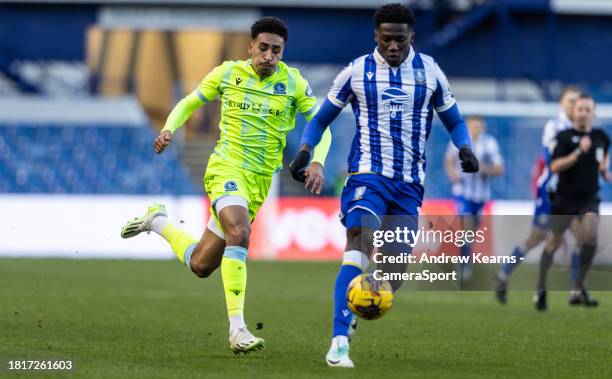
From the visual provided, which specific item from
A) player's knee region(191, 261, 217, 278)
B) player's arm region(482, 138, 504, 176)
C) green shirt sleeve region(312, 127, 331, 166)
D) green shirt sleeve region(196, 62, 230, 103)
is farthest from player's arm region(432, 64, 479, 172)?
player's arm region(482, 138, 504, 176)

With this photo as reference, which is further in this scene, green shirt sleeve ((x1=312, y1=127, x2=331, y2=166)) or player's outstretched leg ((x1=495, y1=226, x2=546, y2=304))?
player's outstretched leg ((x1=495, y1=226, x2=546, y2=304))

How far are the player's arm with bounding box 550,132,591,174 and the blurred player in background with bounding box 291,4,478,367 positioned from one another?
16.3ft

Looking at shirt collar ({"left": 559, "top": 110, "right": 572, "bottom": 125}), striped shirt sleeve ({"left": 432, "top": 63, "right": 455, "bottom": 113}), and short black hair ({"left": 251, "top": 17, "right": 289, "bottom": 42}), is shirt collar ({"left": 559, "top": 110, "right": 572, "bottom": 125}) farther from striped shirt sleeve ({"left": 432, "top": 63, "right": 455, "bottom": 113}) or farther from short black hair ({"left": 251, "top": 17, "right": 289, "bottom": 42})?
short black hair ({"left": 251, "top": 17, "right": 289, "bottom": 42})

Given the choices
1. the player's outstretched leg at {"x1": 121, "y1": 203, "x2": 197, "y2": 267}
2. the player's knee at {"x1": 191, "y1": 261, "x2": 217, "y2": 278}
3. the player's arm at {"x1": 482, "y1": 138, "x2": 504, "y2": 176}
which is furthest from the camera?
the player's arm at {"x1": 482, "y1": 138, "x2": 504, "y2": 176}

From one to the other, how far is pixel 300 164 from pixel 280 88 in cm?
120

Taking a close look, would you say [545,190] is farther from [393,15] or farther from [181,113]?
[393,15]

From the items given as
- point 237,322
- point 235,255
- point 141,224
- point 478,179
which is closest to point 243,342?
point 237,322

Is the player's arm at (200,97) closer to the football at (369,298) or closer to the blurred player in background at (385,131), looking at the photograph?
the blurred player in background at (385,131)

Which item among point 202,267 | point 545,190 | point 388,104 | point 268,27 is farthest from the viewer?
point 545,190

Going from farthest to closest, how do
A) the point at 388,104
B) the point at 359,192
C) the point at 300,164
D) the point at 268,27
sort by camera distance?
the point at 268,27 < the point at 388,104 < the point at 359,192 < the point at 300,164

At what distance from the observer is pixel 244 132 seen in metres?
8.55

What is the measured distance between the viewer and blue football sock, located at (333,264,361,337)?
738 cm

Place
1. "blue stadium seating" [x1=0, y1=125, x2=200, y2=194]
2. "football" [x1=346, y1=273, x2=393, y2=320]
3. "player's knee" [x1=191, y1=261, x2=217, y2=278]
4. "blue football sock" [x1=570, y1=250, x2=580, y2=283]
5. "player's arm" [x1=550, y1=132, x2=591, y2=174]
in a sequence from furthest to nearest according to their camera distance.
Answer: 1. "blue stadium seating" [x1=0, y1=125, x2=200, y2=194]
2. "blue football sock" [x1=570, y1=250, x2=580, y2=283]
3. "player's arm" [x1=550, y1=132, x2=591, y2=174]
4. "player's knee" [x1=191, y1=261, x2=217, y2=278]
5. "football" [x1=346, y1=273, x2=393, y2=320]

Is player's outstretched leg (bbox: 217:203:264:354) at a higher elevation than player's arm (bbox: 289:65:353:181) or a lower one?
lower
